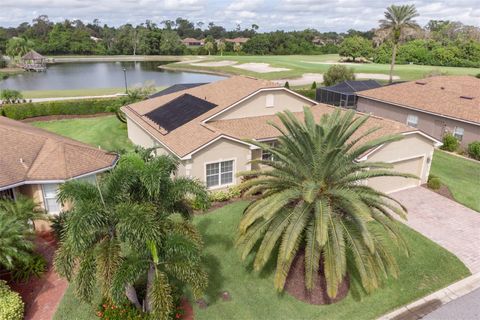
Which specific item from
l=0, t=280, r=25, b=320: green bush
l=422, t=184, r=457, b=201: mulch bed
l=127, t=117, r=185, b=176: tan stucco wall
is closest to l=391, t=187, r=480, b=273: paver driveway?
l=422, t=184, r=457, b=201: mulch bed

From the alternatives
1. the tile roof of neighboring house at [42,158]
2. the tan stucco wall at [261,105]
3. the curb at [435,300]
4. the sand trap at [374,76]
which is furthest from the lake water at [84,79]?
the curb at [435,300]

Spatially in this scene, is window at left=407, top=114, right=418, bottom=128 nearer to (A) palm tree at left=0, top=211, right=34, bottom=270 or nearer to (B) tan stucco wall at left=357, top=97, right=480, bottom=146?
(B) tan stucco wall at left=357, top=97, right=480, bottom=146

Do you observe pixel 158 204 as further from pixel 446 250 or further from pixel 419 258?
pixel 446 250

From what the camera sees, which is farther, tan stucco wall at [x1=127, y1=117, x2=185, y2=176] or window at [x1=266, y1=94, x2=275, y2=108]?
window at [x1=266, y1=94, x2=275, y2=108]

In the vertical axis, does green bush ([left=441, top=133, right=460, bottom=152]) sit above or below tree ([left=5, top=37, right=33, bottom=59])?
below

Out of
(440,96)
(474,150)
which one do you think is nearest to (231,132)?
(474,150)

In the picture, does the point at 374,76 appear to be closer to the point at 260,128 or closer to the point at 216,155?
the point at 260,128

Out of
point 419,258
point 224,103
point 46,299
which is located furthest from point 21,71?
point 419,258
